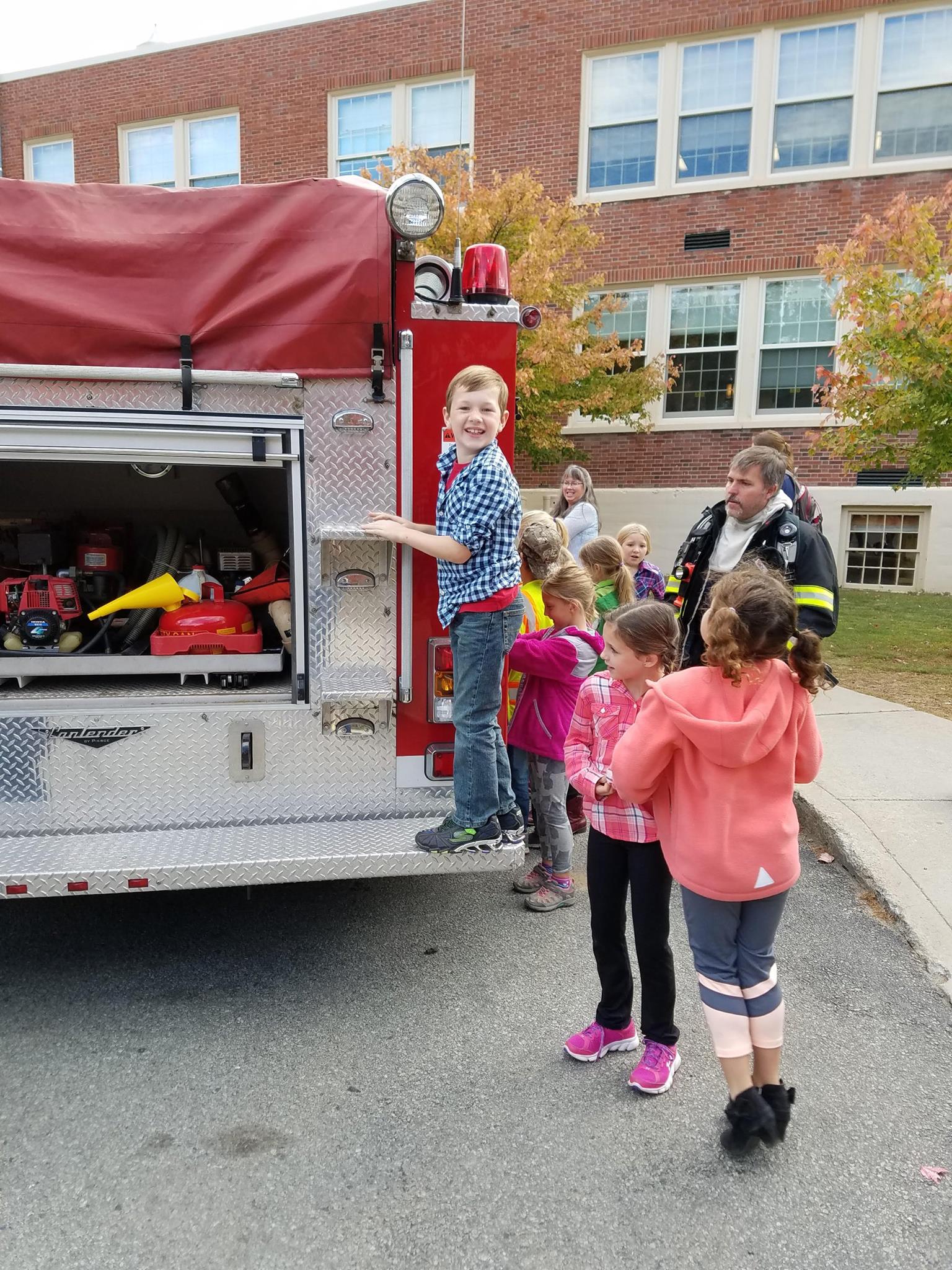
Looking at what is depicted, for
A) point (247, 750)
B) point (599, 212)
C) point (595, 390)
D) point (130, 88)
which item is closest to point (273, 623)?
point (247, 750)

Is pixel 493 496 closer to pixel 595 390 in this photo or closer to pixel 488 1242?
pixel 488 1242

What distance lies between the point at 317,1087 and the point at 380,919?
1092 mm

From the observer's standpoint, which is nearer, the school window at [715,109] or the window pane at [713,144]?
the school window at [715,109]

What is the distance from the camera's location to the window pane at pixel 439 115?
15062 millimetres

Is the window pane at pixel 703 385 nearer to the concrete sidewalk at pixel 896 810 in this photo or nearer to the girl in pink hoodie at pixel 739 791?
the concrete sidewalk at pixel 896 810

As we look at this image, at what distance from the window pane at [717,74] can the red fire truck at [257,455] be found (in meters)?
13.5

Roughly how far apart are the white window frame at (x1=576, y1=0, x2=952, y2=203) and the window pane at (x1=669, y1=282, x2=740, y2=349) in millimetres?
1515

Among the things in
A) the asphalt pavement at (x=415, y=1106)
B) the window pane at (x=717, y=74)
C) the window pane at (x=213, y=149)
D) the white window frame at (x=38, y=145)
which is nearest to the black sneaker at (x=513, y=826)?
the asphalt pavement at (x=415, y=1106)

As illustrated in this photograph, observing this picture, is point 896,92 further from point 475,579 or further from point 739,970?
point 739,970

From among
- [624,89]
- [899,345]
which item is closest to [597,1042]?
[899,345]

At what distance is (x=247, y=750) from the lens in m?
3.25

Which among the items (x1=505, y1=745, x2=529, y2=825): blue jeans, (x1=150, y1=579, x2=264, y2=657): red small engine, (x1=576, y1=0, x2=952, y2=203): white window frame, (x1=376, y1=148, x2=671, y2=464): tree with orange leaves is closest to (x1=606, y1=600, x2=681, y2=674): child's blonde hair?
(x1=505, y1=745, x2=529, y2=825): blue jeans

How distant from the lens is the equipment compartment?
3078mm

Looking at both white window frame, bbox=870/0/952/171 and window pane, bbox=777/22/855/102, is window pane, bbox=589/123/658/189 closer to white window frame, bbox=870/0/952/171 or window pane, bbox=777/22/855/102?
window pane, bbox=777/22/855/102
